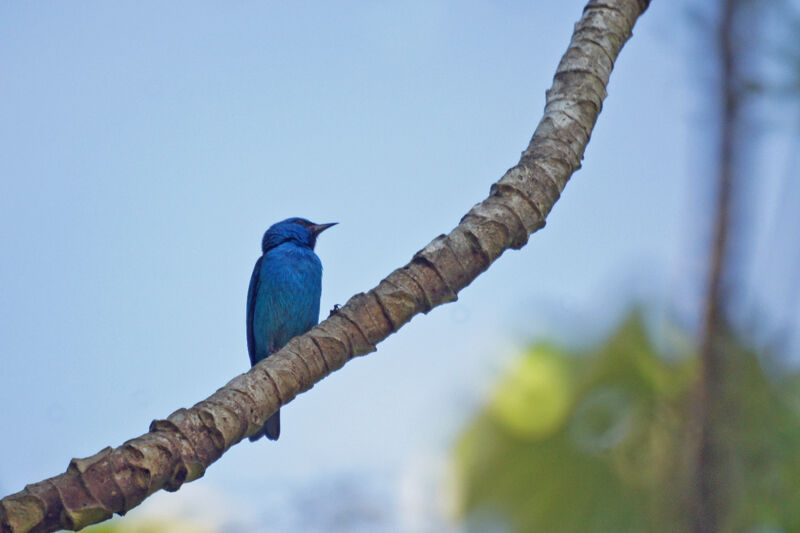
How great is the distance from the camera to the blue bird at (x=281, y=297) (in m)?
8.19

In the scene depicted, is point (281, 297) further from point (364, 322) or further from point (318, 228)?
point (364, 322)

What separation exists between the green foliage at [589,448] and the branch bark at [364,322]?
733mm

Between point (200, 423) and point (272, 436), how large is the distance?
13.6 feet

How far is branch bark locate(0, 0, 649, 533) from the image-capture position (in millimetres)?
3113

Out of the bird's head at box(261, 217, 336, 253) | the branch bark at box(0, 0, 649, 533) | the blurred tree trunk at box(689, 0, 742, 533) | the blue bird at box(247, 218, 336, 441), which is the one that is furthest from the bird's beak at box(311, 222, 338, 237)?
the blurred tree trunk at box(689, 0, 742, 533)

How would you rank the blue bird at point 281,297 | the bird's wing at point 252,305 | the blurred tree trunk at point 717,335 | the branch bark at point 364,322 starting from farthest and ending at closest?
the bird's wing at point 252,305, the blue bird at point 281,297, the branch bark at point 364,322, the blurred tree trunk at point 717,335

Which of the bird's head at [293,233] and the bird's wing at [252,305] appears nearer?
the bird's wing at [252,305]

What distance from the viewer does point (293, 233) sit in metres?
9.16

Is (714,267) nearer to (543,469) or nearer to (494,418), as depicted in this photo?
(543,469)

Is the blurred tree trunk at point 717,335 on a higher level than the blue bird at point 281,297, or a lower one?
lower

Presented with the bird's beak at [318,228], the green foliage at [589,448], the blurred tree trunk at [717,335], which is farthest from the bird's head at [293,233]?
the blurred tree trunk at [717,335]

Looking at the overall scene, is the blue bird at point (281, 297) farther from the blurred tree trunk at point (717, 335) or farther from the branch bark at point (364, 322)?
the blurred tree trunk at point (717, 335)

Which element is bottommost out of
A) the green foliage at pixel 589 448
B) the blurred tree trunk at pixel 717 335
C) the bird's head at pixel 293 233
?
the blurred tree trunk at pixel 717 335

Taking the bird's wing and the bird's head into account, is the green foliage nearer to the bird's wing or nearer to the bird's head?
the bird's wing
